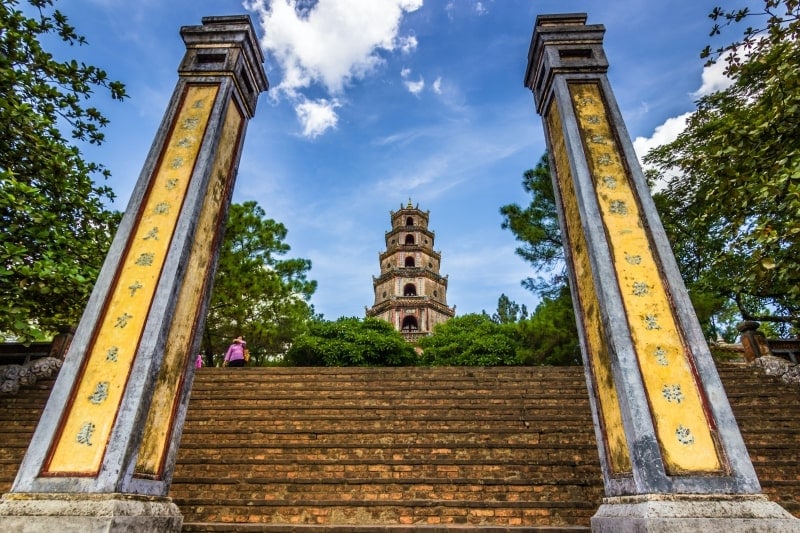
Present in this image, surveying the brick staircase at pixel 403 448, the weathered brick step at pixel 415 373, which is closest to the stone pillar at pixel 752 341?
the brick staircase at pixel 403 448

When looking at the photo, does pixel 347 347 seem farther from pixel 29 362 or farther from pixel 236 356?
pixel 29 362

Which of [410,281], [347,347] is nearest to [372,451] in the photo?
[347,347]

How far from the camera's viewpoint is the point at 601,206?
12.1 feet

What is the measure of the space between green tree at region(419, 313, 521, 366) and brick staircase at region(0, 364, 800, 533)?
530 cm

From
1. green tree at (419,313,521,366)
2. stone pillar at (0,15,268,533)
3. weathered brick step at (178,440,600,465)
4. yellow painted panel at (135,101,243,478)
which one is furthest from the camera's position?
green tree at (419,313,521,366)

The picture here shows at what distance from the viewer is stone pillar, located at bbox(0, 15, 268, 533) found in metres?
2.68

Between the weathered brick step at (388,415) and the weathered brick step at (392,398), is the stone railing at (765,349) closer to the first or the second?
the weathered brick step at (392,398)

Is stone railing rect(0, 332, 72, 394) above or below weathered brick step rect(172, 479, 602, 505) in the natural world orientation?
above

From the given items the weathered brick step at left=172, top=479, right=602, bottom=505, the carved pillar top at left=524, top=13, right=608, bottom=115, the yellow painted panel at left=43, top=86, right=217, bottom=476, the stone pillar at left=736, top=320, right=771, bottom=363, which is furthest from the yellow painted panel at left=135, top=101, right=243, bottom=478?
the stone pillar at left=736, top=320, right=771, bottom=363

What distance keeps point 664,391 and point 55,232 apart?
232 inches

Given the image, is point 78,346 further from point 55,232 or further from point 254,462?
point 254,462

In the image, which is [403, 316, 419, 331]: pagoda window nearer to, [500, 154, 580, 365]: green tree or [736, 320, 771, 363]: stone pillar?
[500, 154, 580, 365]: green tree

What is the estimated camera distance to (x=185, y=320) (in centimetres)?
360

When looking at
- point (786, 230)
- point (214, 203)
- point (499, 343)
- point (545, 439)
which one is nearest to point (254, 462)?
point (214, 203)
